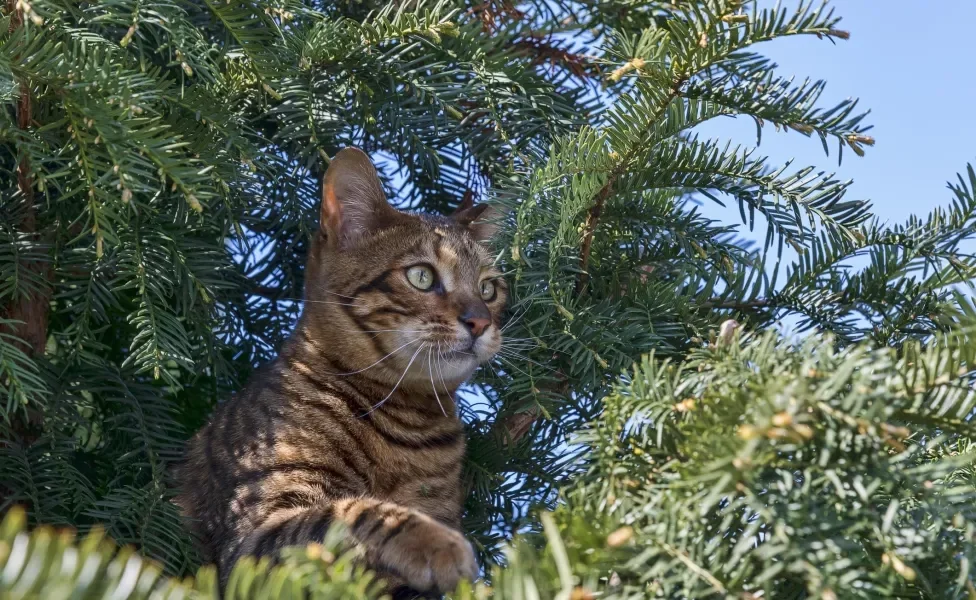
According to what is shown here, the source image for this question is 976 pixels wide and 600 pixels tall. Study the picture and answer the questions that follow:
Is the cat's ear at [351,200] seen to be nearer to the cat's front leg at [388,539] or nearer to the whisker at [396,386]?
the whisker at [396,386]

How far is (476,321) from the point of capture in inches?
77.7

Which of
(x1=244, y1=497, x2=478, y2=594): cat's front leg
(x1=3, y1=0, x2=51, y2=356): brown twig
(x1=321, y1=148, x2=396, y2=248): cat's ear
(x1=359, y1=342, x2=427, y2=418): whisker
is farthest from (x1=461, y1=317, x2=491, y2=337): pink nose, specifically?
(x1=3, y1=0, x2=51, y2=356): brown twig

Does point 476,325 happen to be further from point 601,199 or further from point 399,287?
point 601,199

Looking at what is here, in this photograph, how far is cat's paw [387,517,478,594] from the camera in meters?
1.25

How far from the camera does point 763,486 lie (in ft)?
2.28

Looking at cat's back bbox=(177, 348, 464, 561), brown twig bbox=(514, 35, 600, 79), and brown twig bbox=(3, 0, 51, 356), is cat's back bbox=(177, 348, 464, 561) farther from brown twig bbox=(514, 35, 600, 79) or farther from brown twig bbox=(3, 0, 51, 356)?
brown twig bbox=(514, 35, 600, 79)

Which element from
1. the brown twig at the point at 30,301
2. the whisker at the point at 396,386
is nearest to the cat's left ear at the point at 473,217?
the whisker at the point at 396,386

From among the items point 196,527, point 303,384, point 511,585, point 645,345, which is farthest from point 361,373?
point 511,585

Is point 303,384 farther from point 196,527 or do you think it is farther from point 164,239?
point 164,239

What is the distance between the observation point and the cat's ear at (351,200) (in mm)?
1731

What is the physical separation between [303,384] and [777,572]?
139 cm

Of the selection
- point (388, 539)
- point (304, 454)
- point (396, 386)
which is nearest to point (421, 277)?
point (396, 386)

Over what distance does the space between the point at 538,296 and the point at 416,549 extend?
16.5 inches

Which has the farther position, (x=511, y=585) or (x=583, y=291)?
(x=583, y=291)
